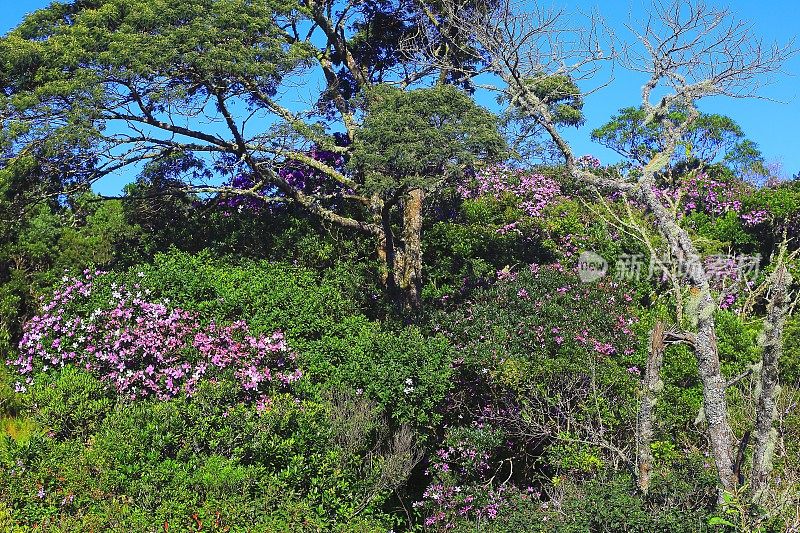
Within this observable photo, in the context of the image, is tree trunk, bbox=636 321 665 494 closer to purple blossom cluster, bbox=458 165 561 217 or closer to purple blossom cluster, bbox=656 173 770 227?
purple blossom cluster, bbox=458 165 561 217

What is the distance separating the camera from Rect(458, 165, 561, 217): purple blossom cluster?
12.3m

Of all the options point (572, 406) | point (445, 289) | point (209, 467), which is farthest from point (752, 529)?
point (445, 289)

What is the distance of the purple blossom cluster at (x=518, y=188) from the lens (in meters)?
12.3

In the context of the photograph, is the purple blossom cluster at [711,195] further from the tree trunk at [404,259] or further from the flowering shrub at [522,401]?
the flowering shrub at [522,401]

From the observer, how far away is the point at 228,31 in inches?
350

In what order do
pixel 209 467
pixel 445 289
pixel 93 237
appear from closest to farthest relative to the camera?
pixel 209 467 < pixel 445 289 < pixel 93 237

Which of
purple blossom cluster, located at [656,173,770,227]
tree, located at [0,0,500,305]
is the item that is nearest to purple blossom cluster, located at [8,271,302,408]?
tree, located at [0,0,500,305]

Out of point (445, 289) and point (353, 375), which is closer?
point (353, 375)

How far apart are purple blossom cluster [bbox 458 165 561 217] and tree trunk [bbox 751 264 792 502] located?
697cm

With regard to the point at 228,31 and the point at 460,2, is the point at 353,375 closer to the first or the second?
the point at 228,31

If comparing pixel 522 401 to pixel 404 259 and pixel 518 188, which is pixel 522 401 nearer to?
pixel 404 259

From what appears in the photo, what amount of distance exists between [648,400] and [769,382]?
2.62 ft

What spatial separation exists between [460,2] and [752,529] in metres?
Answer: 7.92

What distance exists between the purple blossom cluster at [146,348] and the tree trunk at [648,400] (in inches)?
136
